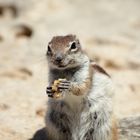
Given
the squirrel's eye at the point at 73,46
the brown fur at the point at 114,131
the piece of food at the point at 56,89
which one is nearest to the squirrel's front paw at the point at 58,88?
the piece of food at the point at 56,89

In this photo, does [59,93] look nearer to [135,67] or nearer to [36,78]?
[36,78]

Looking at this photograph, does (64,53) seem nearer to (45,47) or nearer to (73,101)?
(73,101)

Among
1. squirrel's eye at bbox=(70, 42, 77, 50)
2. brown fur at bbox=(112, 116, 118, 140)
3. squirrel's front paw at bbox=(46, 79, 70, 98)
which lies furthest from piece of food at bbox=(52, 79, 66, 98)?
brown fur at bbox=(112, 116, 118, 140)

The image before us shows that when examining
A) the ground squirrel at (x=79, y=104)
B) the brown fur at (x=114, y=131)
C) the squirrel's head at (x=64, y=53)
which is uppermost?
the squirrel's head at (x=64, y=53)

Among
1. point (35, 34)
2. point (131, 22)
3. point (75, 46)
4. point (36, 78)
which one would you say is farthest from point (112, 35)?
point (75, 46)

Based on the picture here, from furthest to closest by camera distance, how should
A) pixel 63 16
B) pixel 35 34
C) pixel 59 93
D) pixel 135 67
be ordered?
1. pixel 63 16
2. pixel 35 34
3. pixel 135 67
4. pixel 59 93

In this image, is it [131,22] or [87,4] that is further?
[87,4]

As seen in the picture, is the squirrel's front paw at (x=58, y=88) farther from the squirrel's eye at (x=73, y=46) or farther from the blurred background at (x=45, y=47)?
the blurred background at (x=45, y=47)
